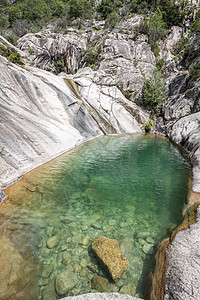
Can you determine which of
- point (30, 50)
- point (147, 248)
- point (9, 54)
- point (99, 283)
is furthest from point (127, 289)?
point (30, 50)

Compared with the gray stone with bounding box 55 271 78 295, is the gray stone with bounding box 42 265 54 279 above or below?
above

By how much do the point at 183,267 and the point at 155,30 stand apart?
6757cm

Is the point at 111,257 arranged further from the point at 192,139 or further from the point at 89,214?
the point at 192,139

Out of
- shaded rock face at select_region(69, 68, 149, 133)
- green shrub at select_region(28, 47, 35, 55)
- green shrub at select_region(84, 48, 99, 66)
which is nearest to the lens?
shaded rock face at select_region(69, 68, 149, 133)

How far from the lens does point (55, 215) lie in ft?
22.0

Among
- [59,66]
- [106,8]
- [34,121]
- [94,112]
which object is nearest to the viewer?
[34,121]

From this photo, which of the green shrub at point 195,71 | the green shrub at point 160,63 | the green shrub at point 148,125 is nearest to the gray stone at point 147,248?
the green shrub at point 148,125

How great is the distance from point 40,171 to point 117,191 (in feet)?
21.4

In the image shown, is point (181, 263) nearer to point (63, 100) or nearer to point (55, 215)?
point (55, 215)

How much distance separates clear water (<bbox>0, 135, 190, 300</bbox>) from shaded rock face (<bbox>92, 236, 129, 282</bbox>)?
8.9 inches

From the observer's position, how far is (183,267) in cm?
354

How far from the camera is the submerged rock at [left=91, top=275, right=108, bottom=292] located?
158 inches

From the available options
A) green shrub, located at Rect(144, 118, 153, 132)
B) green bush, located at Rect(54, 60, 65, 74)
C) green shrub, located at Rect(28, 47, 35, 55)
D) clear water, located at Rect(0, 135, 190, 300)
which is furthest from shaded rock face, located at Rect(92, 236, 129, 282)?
green shrub, located at Rect(28, 47, 35, 55)

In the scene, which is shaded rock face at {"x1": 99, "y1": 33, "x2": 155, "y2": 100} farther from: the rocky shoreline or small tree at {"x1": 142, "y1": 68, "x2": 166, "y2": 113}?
small tree at {"x1": 142, "y1": 68, "x2": 166, "y2": 113}
